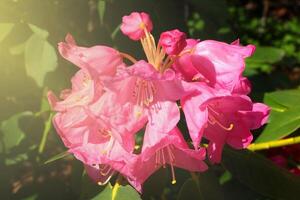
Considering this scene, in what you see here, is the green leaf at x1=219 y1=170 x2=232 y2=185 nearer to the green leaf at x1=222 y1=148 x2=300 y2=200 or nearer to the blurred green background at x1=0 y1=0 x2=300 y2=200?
the blurred green background at x1=0 y1=0 x2=300 y2=200

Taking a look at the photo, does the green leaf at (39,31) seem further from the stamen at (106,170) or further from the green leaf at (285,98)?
the green leaf at (285,98)

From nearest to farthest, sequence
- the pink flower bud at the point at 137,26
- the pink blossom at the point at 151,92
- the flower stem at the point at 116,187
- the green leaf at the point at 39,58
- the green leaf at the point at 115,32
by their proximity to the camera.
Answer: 1. the pink blossom at the point at 151,92
2. the pink flower bud at the point at 137,26
3. the flower stem at the point at 116,187
4. the green leaf at the point at 39,58
5. the green leaf at the point at 115,32

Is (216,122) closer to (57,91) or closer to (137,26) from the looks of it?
(137,26)

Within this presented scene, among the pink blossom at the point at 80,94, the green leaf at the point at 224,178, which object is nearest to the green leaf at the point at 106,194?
the pink blossom at the point at 80,94

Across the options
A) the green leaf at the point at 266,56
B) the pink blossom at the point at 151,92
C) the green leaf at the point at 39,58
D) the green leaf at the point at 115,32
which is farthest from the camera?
the green leaf at the point at 266,56

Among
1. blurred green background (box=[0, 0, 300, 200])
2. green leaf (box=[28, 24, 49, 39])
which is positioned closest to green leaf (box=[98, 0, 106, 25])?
blurred green background (box=[0, 0, 300, 200])

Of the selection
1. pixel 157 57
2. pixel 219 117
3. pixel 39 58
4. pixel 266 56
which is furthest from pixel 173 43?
pixel 266 56

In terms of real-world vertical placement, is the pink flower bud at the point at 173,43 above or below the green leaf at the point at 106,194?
above
